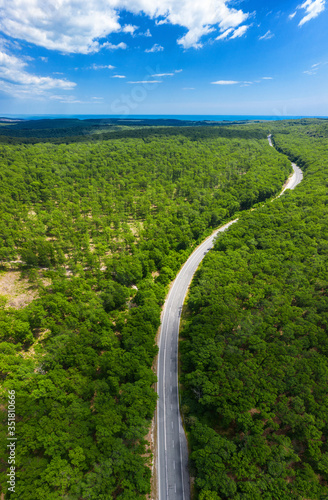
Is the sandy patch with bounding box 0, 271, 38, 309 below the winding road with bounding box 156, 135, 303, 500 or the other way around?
the other way around

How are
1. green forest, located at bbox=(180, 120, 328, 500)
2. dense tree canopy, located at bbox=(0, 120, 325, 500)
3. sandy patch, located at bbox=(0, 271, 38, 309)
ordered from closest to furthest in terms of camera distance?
green forest, located at bbox=(180, 120, 328, 500) < dense tree canopy, located at bbox=(0, 120, 325, 500) < sandy patch, located at bbox=(0, 271, 38, 309)

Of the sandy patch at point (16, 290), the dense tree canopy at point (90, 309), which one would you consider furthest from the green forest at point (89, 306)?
the sandy patch at point (16, 290)

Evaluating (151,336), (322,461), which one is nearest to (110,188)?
(151,336)

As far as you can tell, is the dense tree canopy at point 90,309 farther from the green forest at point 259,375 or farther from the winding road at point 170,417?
the winding road at point 170,417

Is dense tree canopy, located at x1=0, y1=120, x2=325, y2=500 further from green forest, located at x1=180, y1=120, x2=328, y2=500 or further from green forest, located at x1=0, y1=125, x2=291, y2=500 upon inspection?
green forest, located at x1=180, y1=120, x2=328, y2=500

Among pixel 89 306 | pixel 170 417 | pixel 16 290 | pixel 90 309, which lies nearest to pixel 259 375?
pixel 170 417

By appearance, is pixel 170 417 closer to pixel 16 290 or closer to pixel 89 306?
pixel 89 306

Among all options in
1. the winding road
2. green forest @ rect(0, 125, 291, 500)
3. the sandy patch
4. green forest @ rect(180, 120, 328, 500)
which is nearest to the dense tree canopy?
green forest @ rect(0, 125, 291, 500)
